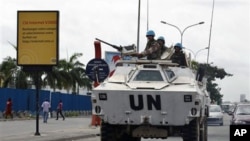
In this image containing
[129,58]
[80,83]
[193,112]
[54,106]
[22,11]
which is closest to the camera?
[193,112]

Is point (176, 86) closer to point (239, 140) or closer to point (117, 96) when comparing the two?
point (117, 96)

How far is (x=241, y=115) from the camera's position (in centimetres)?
2786

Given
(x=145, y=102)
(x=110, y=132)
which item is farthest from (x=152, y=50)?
(x=110, y=132)

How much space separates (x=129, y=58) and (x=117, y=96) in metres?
2.78

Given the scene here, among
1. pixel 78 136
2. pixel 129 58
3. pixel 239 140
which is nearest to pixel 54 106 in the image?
pixel 78 136

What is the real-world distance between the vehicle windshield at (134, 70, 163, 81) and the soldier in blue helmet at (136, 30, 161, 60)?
38.6 inches

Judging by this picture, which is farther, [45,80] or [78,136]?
[45,80]

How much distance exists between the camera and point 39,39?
27203mm

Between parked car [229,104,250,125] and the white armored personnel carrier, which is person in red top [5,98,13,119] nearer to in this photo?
parked car [229,104,250,125]

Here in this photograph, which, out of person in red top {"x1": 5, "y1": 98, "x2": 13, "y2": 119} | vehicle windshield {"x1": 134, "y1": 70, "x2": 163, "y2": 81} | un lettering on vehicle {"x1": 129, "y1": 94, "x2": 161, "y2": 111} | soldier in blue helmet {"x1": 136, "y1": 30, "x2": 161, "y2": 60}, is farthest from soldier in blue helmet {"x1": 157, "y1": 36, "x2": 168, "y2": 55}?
person in red top {"x1": 5, "y1": 98, "x2": 13, "y2": 119}

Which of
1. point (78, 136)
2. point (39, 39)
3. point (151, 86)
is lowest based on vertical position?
point (78, 136)

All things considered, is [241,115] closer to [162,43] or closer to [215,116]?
[162,43]

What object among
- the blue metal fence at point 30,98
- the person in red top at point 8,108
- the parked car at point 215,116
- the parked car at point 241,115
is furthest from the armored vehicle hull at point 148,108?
the blue metal fence at point 30,98

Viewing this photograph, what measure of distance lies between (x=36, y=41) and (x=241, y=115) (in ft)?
27.8
